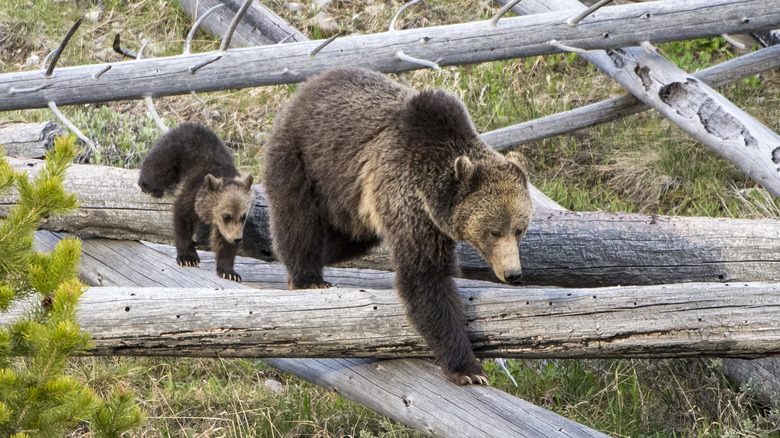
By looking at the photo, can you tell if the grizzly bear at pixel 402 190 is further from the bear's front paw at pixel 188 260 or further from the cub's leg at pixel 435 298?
the bear's front paw at pixel 188 260

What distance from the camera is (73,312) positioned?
2682 millimetres

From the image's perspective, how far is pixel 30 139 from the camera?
6047 mm

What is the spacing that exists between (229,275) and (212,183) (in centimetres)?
65

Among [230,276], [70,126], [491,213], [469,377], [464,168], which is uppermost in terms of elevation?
[464,168]

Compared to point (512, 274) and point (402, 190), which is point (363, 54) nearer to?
point (402, 190)

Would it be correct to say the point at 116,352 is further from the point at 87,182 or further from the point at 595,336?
the point at 595,336

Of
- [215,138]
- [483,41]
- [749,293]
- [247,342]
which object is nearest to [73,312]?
[247,342]

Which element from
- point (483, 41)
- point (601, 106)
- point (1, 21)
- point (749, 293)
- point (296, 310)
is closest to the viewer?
point (749, 293)

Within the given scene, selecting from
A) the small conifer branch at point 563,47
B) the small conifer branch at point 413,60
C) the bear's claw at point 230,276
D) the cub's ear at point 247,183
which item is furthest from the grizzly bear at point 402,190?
the small conifer branch at point 563,47

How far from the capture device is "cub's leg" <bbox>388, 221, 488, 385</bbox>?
3852mm

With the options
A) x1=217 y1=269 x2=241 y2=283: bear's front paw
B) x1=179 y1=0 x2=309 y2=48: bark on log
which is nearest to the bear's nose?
x1=217 y1=269 x2=241 y2=283: bear's front paw

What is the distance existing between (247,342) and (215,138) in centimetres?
249

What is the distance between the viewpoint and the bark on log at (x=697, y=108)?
5.60 m

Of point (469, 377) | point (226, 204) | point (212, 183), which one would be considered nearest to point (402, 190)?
point (469, 377)
